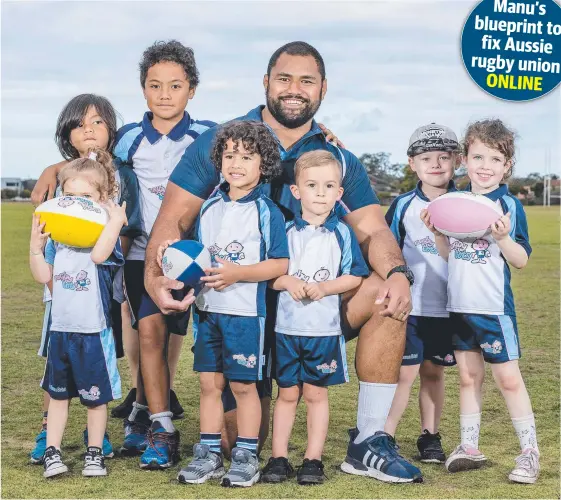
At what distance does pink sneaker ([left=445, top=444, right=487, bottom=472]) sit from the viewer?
4996mm

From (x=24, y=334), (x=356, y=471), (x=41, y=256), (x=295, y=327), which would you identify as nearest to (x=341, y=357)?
(x=295, y=327)

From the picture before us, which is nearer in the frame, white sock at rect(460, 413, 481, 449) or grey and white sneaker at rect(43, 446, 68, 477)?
grey and white sneaker at rect(43, 446, 68, 477)

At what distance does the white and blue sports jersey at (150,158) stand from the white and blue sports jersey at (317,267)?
3.40 feet

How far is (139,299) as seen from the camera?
5.52m

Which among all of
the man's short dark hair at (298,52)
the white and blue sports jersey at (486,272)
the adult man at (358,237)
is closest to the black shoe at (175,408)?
the adult man at (358,237)

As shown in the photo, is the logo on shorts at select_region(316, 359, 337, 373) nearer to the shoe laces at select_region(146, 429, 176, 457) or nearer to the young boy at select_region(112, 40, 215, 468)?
the shoe laces at select_region(146, 429, 176, 457)

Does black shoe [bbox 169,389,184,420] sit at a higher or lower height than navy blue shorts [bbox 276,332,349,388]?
lower

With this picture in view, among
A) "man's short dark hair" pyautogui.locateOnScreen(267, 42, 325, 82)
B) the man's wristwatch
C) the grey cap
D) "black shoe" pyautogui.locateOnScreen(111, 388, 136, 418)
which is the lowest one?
"black shoe" pyautogui.locateOnScreen(111, 388, 136, 418)

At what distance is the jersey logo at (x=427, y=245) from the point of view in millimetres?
5258

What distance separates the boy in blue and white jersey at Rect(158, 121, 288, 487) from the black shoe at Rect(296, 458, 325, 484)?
0.22 metres

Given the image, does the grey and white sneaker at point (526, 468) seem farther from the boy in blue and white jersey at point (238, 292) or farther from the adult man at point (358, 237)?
the boy in blue and white jersey at point (238, 292)

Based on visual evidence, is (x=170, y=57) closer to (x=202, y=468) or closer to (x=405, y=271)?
(x=405, y=271)

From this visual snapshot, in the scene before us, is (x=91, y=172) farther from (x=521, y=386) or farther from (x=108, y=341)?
(x=521, y=386)

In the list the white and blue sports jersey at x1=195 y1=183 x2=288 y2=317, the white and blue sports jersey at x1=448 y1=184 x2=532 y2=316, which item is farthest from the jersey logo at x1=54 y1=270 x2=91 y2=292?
the white and blue sports jersey at x1=448 y1=184 x2=532 y2=316
